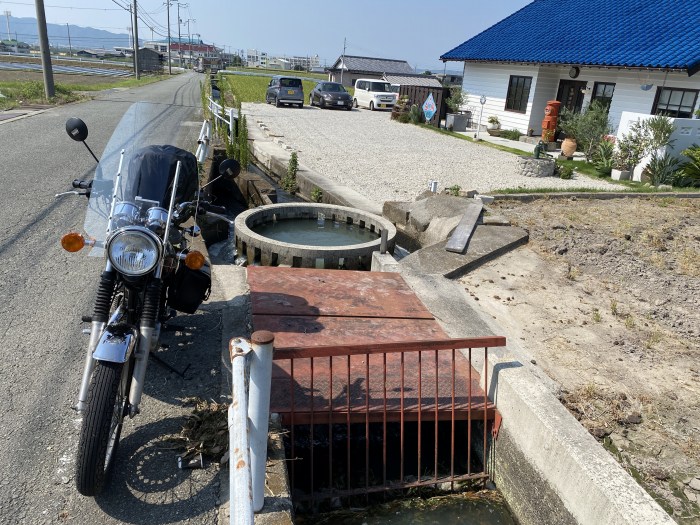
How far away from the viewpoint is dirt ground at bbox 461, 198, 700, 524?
3486 millimetres

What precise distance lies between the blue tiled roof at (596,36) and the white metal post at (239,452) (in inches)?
614

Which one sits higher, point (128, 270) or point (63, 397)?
point (128, 270)

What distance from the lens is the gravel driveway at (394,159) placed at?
11.6m

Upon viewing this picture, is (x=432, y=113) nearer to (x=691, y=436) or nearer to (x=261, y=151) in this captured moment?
(x=261, y=151)

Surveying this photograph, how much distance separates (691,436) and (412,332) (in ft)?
7.22

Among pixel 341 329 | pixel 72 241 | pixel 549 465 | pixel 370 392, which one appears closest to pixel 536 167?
pixel 341 329

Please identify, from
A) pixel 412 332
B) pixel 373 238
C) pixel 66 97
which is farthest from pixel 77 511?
pixel 66 97

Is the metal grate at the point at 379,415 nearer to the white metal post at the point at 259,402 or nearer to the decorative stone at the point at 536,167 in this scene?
the white metal post at the point at 259,402

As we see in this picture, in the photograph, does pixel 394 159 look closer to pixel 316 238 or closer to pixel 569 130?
pixel 569 130

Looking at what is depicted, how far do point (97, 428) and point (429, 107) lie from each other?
21580mm

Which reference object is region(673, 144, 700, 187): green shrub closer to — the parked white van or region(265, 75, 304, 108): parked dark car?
the parked white van

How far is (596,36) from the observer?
60.1ft

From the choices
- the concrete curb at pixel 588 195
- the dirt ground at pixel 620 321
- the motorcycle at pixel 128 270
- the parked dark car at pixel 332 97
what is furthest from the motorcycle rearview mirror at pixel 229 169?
the parked dark car at pixel 332 97

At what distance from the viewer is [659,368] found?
4375mm
